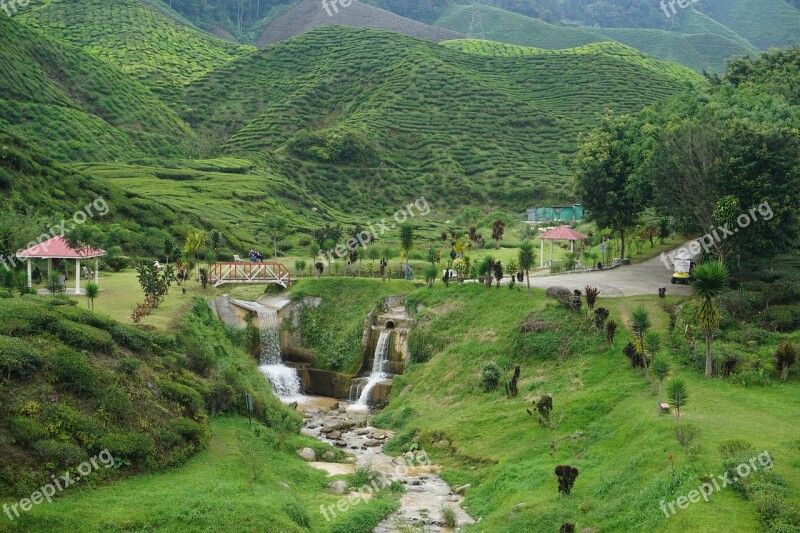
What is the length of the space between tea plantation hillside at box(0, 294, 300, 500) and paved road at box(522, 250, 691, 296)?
58.7ft

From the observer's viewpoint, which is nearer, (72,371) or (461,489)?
(72,371)

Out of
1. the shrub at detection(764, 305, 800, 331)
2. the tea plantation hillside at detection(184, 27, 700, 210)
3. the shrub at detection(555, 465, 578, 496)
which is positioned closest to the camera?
the shrub at detection(555, 465, 578, 496)

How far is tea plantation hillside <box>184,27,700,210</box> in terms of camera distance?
336 ft

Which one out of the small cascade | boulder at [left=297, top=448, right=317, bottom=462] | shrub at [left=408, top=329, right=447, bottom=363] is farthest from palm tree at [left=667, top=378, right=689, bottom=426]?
the small cascade

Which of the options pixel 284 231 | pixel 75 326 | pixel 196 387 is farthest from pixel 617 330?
pixel 284 231

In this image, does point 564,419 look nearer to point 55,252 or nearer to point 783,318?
point 783,318

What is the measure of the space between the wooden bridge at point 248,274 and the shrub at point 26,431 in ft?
85.4

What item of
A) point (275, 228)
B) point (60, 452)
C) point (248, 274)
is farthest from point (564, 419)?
point (275, 228)

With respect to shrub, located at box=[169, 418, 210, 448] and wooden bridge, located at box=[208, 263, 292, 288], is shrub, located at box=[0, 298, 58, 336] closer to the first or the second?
shrub, located at box=[169, 418, 210, 448]

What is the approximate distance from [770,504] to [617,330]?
1589 cm

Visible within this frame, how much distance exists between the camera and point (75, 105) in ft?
356

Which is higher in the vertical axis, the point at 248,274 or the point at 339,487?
the point at 248,274

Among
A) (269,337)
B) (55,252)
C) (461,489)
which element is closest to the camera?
(461,489)

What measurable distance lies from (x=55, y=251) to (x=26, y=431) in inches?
737
